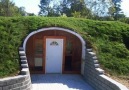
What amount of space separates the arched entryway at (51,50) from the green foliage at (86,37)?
527 mm

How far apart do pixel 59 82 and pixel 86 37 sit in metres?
3.56

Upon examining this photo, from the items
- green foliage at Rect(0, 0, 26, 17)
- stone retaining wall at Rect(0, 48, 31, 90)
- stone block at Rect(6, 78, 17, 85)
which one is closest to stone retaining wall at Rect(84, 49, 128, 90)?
stone retaining wall at Rect(0, 48, 31, 90)

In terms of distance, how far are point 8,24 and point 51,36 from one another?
9.22ft

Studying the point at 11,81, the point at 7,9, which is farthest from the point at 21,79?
the point at 7,9

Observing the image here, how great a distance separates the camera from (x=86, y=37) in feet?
53.2

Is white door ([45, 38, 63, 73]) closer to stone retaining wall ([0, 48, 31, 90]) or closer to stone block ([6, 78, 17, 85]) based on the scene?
stone retaining wall ([0, 48, 31, 90])

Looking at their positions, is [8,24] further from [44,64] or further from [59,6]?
[59,6]

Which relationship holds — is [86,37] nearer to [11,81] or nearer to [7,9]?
[11,81]

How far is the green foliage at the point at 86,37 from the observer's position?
14.0 m

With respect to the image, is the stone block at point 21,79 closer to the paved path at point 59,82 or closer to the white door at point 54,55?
the paved path at point 59,82

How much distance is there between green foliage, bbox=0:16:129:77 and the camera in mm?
14039

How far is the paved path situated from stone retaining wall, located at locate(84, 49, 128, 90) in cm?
43

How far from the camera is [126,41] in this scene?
17.1 metres

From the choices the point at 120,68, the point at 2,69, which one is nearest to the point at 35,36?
the point at 2,69
